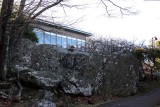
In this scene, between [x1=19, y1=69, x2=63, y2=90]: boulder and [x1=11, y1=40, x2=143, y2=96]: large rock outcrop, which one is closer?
[x1=19, y1=69, x2=63, y2=90]: boulder

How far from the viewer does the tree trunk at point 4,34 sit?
12945 millimetres

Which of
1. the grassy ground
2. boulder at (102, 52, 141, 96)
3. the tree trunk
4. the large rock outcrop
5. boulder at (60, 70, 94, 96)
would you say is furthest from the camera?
the grassy ground

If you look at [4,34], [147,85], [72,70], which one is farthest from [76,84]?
[147,85]

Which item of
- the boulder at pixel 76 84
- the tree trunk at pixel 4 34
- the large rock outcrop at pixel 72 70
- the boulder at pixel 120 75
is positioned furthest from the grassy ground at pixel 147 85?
the tree trunk at pixel 4 34

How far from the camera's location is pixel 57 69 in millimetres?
16547

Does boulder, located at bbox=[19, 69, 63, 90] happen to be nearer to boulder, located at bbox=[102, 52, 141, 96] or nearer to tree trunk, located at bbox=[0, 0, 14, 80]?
tree trunk, located at bbox=[0, 0, 14, 80]

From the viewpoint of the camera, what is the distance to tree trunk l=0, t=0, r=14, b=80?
12.9m

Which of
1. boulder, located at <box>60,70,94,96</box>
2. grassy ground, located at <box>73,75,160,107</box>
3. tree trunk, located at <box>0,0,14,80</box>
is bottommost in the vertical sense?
grassy ground, located at <box>73,75,160,107</box>

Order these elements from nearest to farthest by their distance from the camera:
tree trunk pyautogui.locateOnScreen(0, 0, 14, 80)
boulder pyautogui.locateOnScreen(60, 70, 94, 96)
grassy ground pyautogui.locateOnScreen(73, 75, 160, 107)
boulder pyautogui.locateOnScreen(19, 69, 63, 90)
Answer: tree trunk pyautogui.locateOnScreen(0, 0, 14, 80)
boulder pyautogui.locateOnScreen(19, 69, 63, 90)
boulder pyautogui.locateOnScreen(60, 70, 94, 96)
grassy ground pyautogui.locateOnScreen(73, 75, 160, 107)

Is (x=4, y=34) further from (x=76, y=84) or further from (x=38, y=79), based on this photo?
(x=76, y=84)

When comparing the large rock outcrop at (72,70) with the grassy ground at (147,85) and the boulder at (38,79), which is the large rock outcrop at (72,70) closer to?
the boulder at (38,79)

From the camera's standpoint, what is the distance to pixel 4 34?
44.5ft

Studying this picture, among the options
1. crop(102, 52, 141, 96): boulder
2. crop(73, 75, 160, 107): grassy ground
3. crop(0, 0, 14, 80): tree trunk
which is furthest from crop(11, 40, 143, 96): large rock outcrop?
crop(73, 75, 160, 107): grassy ground

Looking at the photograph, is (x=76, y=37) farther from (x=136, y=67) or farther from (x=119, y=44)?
(x=136, y=67)
